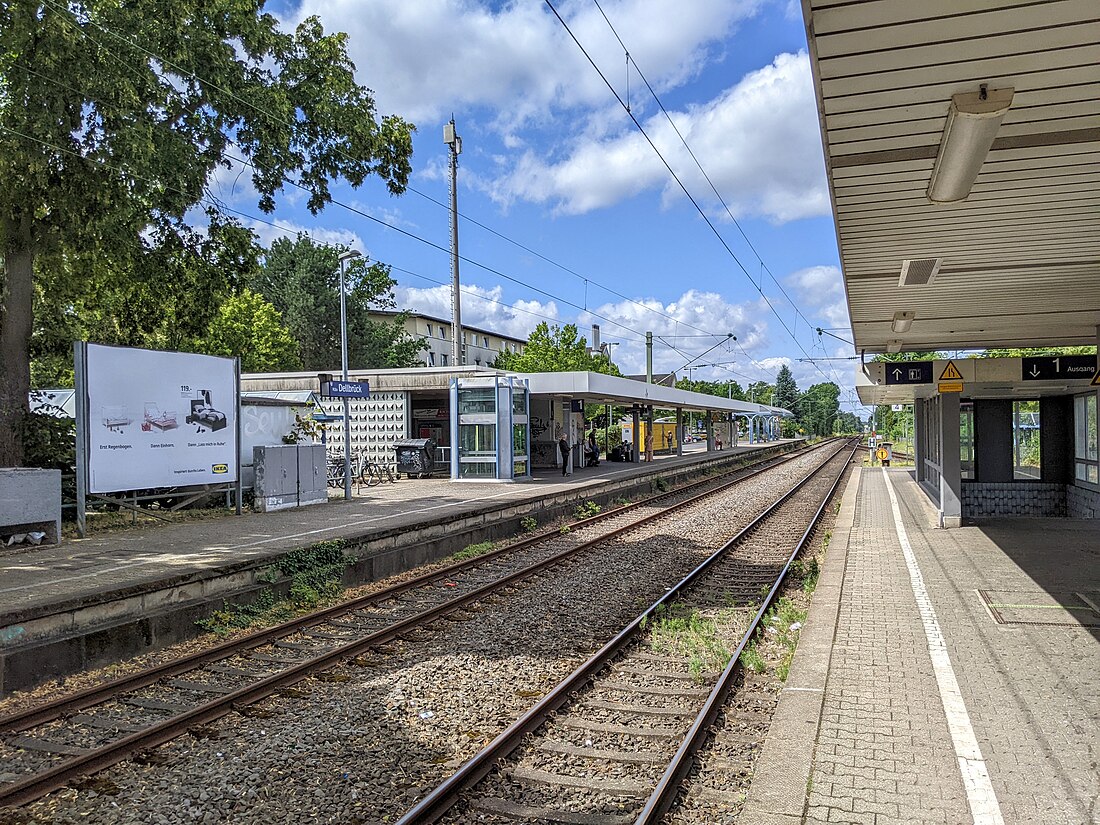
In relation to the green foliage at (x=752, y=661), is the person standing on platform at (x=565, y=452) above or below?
above

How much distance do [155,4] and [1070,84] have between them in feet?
45.2

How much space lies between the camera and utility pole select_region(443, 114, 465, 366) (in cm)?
2951

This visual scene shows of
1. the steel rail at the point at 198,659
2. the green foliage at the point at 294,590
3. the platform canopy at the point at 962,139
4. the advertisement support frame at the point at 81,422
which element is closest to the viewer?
the platform canopy at the point at 962,139

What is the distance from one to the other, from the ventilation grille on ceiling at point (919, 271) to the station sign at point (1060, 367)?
439 cm

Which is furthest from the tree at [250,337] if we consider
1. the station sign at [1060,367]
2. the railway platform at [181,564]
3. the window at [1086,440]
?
the station sign at [1060,367]

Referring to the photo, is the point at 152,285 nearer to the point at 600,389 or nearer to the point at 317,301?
the point at 600,389

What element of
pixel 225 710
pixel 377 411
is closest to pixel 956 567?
pixel 225 710

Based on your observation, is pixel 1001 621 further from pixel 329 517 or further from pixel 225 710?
pixel 329 517

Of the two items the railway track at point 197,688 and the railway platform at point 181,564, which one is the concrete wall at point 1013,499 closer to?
the railway platform at point 181,564

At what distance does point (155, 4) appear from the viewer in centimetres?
1306

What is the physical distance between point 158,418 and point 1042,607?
12573mm

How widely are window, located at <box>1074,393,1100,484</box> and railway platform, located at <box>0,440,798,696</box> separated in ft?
32.9

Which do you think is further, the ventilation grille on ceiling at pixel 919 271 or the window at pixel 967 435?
the window at pixel 967 435

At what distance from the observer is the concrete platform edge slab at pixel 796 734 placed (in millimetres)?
3946
